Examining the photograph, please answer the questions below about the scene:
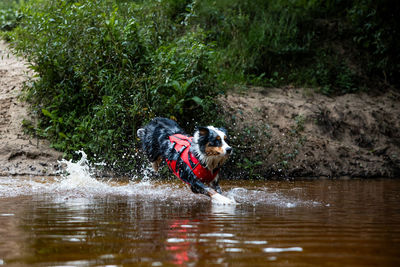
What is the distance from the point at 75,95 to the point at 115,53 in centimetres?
130

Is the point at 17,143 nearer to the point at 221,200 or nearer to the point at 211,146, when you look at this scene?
the point at 211,146

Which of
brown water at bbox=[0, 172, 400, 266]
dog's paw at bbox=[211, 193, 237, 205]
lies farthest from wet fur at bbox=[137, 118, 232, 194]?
brown water at bbox=[0, 172, 400, 266]

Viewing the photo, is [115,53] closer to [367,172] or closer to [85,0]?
[85,0]

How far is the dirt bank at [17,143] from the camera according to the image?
28.4 feet

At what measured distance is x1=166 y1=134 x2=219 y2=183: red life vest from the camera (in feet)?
20.1

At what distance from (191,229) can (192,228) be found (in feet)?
0.17

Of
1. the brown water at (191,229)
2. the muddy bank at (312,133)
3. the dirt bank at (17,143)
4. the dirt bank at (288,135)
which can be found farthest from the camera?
the muddy bank at (312,133)

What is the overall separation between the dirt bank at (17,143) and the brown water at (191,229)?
2.29m

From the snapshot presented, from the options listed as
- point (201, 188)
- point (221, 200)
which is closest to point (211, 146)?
point (201, 188)

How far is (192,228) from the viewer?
11.7 feet

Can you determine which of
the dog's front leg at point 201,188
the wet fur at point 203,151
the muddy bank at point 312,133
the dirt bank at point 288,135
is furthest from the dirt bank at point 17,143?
the muddy bank at point 312,133

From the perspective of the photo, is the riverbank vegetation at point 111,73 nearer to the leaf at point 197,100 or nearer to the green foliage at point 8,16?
the leaf at point 197,100

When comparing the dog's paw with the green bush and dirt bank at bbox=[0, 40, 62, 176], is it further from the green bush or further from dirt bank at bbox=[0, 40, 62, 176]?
dirt bank at bbox=[0, 40, 62, 176]

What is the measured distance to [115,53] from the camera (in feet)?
29.0
